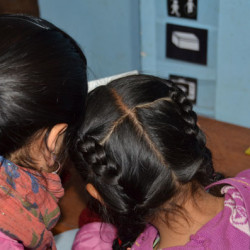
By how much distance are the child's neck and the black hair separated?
0.05 meters

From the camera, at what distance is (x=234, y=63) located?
1266 mm

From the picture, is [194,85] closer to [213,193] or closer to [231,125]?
[231,125]

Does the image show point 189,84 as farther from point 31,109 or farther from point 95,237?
point 31,109

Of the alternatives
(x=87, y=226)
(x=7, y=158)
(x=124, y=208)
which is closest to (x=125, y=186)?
(x=124, y=208)

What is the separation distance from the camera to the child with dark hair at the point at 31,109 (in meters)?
0.68

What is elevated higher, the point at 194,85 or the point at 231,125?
the point at 194,85

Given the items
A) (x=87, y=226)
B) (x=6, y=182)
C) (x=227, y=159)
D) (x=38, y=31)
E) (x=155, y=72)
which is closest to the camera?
(x=38, y=31)

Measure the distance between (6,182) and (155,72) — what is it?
0.75 m

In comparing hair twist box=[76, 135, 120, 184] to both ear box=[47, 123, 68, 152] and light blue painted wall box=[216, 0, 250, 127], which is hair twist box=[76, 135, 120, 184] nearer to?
ear box=[47, 123, 68, 152]

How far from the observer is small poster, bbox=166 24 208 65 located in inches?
51.8

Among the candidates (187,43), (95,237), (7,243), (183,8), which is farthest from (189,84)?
(7,243)

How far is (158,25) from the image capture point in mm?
1383

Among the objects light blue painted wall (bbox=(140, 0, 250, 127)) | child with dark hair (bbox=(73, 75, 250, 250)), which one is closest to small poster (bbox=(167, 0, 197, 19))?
light blue painted wall (bbox=(140, 0, 250, 127))

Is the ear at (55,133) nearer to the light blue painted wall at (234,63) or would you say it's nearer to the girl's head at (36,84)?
the girl's head at (36,84)
